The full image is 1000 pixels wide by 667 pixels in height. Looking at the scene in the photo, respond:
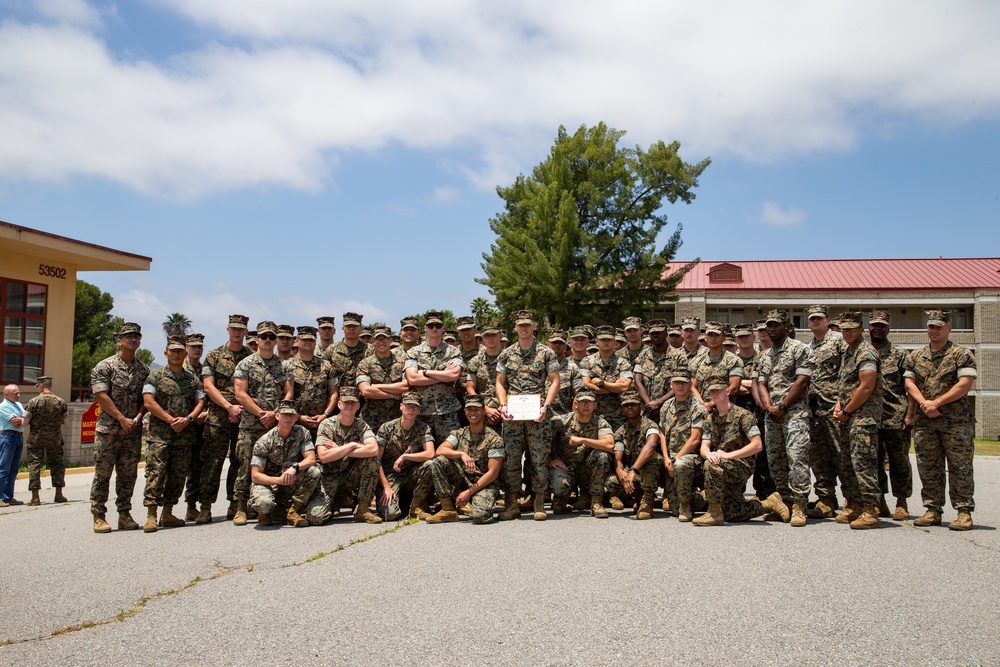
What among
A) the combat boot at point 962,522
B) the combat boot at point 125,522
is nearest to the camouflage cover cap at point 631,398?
the combat boot at point 962,522

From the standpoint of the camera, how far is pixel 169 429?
323 inches

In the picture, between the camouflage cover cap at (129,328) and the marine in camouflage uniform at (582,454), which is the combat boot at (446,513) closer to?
the marine in camouflage uniform at (582,454)

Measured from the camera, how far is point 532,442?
27.4 ft

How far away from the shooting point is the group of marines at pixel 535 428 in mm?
7719

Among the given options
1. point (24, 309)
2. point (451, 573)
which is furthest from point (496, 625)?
point (24, 309)

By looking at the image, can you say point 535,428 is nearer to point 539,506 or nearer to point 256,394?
point 539,506

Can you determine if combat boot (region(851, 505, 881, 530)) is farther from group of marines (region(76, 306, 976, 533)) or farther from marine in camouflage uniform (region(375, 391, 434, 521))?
marine in camouflage uniform (region(375, 391, 434, 521))

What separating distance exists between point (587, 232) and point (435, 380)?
2569cm

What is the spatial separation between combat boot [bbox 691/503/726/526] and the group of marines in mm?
31

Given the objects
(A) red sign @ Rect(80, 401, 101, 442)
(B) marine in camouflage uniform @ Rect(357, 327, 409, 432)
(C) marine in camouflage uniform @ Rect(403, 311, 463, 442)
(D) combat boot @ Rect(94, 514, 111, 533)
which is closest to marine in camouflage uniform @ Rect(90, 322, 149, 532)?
(D) combat boot @ Rect(94, 514, 111, 533)

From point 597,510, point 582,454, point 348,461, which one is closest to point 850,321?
point 582,454

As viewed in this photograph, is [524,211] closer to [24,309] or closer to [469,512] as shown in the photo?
[24,309]

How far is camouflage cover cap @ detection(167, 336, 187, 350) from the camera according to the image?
27.4 feet

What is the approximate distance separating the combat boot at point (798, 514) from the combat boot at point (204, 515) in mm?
6173
